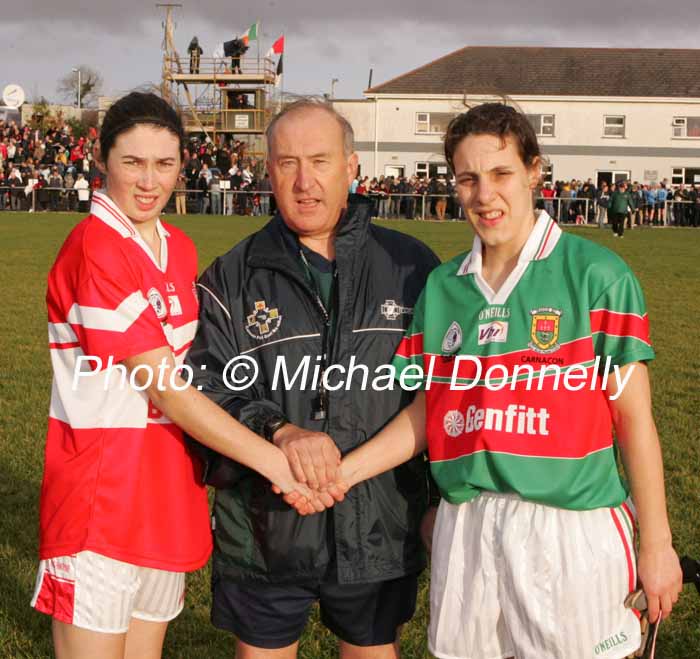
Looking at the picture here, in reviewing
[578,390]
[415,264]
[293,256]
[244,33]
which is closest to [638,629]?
[578,390]

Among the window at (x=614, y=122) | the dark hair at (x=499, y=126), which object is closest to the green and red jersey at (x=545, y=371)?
the dark hair at (x=499, y=126)

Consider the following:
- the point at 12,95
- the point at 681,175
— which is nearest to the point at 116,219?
the point at 12,95

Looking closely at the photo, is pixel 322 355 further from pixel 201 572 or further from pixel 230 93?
pixel 230 93

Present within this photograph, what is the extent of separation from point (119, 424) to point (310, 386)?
1.90 ft

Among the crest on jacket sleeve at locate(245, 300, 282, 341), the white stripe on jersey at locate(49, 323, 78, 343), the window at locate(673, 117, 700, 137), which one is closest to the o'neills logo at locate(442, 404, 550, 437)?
the crest on jacket sleeve at locate(245, 300, 282, 341)

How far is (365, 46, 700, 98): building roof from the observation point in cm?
5384

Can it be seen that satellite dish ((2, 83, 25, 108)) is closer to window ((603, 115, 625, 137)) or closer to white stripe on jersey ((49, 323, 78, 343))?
window ((603, 115, 625, 137))

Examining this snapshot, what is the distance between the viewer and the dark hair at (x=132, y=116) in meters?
2.92

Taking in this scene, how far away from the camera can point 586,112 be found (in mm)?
53531

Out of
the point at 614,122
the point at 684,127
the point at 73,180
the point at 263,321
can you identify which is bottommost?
the point at 263,321

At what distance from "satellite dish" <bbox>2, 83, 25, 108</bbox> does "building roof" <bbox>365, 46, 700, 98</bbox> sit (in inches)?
734

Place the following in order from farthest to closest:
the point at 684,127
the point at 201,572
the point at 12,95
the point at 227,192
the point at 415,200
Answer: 1. the point at 684,127
2. the point at 12,95
3. the point at 415,200
4. the point at 227,192
5. the point at 201,572

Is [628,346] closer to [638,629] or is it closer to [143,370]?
[638,629]

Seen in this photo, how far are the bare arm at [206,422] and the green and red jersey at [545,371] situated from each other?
48 cm
